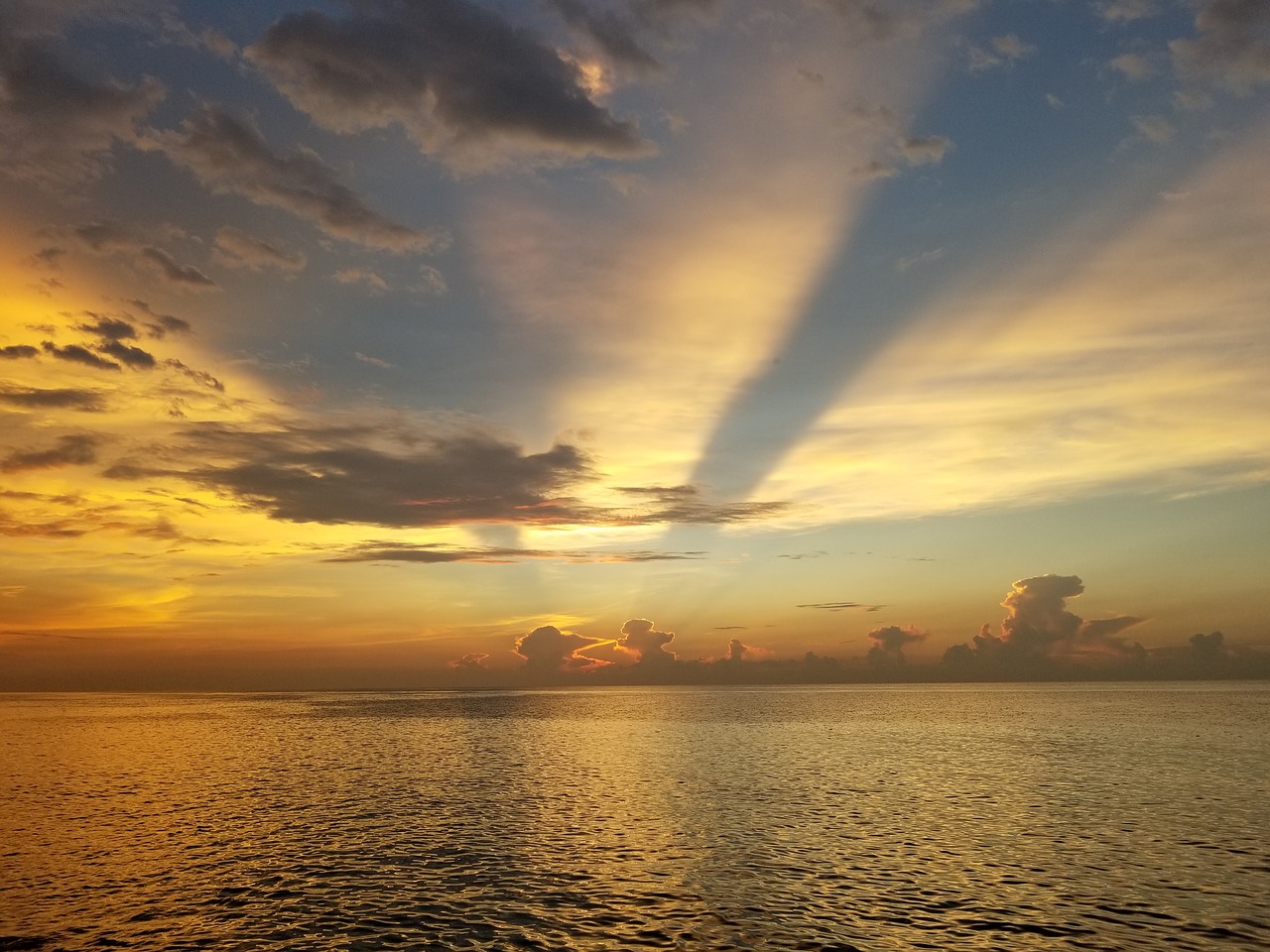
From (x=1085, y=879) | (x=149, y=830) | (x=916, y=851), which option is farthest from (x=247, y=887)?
(x=1085, y=879)

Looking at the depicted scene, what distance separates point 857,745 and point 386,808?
246 ft

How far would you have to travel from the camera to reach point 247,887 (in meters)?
41.1

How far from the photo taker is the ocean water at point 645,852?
111ft

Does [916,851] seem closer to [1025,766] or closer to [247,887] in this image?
[247,887]

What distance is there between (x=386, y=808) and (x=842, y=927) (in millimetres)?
42560

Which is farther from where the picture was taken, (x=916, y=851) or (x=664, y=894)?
(x=916, y=851)

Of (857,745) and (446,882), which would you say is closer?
(446,882)

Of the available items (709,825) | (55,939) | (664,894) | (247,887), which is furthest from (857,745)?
(55,939)

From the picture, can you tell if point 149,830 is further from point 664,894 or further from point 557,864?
point 664,894

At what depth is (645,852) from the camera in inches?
1891

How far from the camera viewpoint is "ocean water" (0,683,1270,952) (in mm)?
33875

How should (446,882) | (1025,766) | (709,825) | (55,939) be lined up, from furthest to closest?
(1025,766) < (709,825) < (446,882) < (55,939)

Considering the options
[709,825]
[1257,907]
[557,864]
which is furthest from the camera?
[709,825]

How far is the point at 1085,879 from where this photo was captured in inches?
1610
